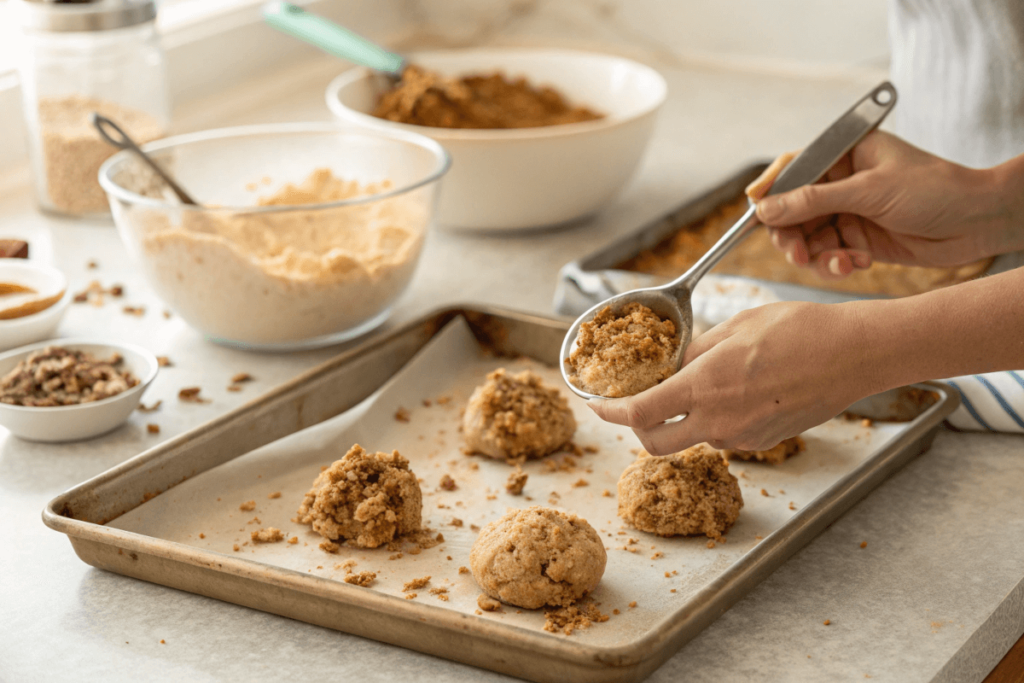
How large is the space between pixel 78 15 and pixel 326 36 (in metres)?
0.39

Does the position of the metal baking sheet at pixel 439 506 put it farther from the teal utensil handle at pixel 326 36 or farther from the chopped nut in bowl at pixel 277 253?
the teal utensil handle at pixel 326 36

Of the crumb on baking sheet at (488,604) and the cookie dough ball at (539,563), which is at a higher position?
the cookie dough ball at (539,563)

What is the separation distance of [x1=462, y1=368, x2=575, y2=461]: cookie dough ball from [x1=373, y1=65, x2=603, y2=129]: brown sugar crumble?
739mm

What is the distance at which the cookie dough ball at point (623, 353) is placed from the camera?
100 cm

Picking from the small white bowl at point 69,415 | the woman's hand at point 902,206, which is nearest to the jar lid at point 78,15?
the small white bowl at point 69,415

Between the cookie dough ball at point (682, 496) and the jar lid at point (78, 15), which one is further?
the jar lid at point (78, 15)

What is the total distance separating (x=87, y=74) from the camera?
1787 millimetres

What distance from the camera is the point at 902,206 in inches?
49.6

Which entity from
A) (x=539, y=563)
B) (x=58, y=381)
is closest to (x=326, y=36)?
(x=58, y=381)

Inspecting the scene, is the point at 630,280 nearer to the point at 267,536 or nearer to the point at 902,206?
the point at 902,206

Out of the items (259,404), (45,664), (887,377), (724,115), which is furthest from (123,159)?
(724,115)

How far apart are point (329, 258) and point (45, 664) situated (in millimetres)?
632

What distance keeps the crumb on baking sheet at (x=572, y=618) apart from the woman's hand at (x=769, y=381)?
17 centimetres

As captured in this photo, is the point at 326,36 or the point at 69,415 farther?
the point at 326,36
